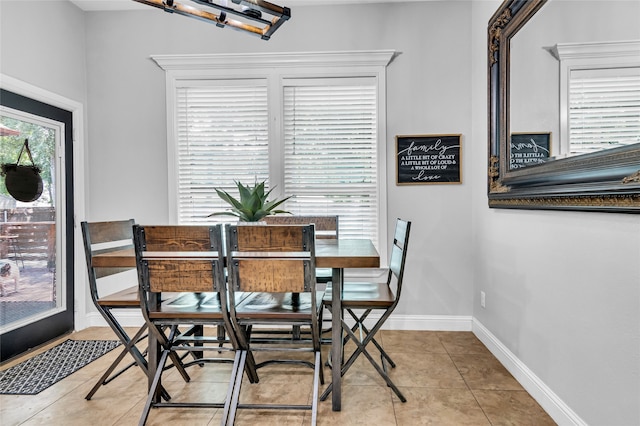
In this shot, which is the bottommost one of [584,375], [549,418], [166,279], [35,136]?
[549,418]

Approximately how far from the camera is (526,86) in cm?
208

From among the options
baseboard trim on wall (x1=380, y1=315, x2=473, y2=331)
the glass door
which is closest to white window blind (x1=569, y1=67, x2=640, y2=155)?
baseboard trim on wall (x1=380, y1=315, x2=473, y2=331)

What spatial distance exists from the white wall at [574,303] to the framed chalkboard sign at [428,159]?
0.57 meters

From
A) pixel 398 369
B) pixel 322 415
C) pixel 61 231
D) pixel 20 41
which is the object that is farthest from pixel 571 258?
pixel 20 41

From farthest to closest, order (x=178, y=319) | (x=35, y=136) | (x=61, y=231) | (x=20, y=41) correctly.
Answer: (x=61, y=231)
(x=35, y=136)
(x=20, y=41)
(x=178, y=319)

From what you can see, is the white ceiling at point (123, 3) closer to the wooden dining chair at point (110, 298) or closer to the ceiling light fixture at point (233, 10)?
the ceiling light fixture at point (233, 10)

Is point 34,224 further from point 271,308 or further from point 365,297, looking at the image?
point 365,297

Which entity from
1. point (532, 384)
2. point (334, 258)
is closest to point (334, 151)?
point (334, 258)

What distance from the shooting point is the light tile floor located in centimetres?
179

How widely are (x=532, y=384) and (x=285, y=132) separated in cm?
254

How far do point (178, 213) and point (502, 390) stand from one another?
9.29 feet

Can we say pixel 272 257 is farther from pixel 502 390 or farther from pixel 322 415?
pixel 502 390

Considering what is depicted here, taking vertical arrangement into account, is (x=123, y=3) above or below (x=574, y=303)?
above

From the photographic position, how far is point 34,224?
272 cm
